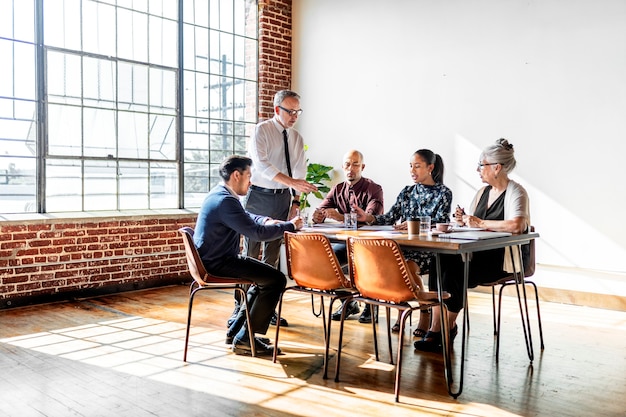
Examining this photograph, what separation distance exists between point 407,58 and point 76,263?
413 centimetres

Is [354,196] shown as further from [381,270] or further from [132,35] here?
[132,35]

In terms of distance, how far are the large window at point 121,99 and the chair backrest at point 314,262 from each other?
3.20 meters

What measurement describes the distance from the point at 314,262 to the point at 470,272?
44.1 inches

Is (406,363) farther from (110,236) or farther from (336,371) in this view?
(110,236)

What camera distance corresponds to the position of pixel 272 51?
7.92 meters

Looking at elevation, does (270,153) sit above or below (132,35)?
below

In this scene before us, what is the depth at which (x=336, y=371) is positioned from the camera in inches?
140

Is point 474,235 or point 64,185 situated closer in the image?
point 474,235

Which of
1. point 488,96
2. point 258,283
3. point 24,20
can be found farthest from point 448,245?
point 24,20

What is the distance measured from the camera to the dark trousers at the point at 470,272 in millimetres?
4055

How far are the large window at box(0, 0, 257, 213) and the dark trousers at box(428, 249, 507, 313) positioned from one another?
3.79 m

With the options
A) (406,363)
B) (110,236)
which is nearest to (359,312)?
(406,363)

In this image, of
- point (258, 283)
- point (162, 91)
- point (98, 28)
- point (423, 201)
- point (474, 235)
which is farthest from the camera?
point (162, 91)

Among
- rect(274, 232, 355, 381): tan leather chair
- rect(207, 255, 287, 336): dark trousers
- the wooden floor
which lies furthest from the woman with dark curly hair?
rect(207, 255, 287, 336): dark trousers
